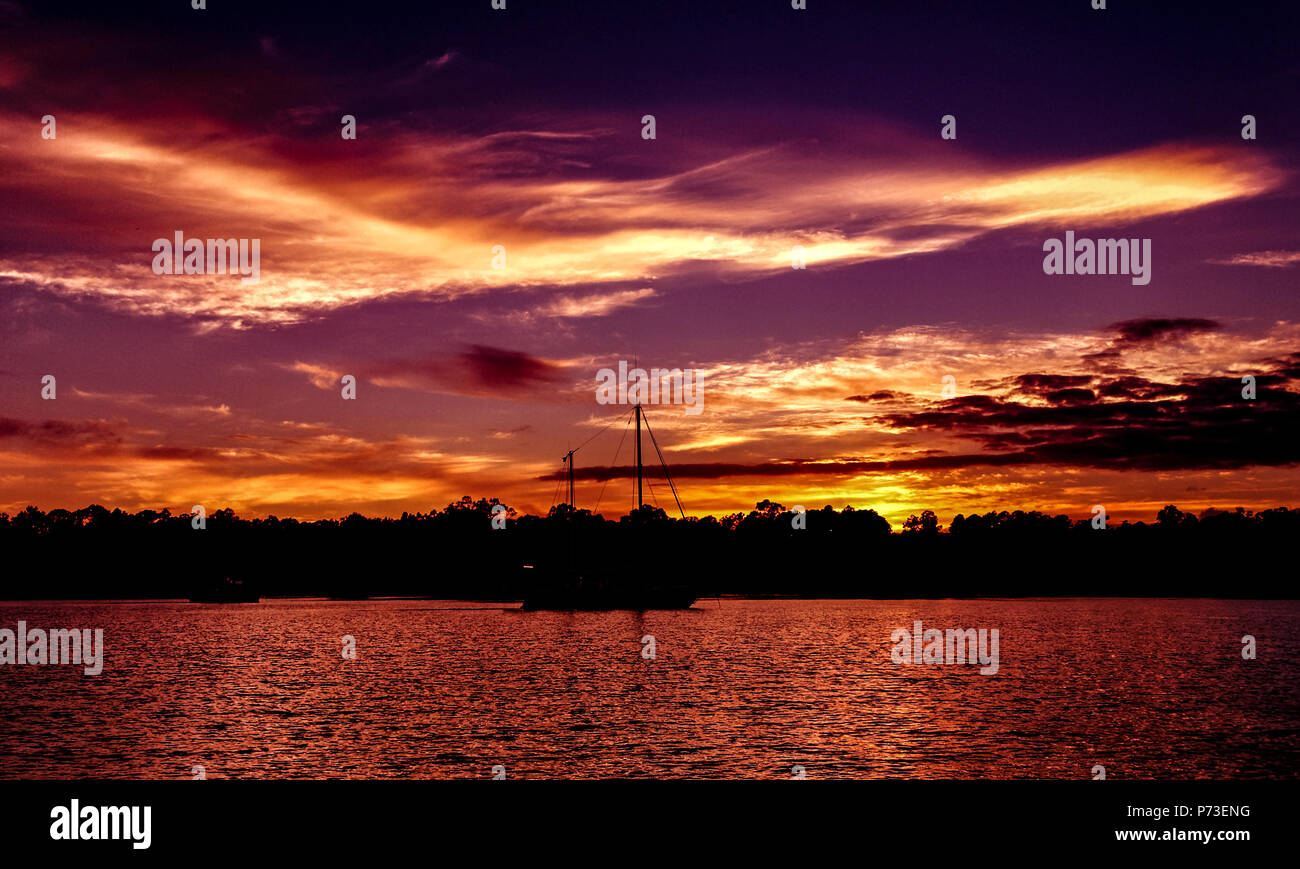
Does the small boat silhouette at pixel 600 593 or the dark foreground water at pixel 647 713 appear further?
the small boat silhouette at pixel 600 593

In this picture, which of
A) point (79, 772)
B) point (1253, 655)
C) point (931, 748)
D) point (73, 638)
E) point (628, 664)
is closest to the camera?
point (79, 772)

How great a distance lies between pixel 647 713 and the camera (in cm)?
6022

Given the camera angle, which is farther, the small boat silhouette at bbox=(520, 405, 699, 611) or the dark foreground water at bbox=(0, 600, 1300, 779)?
the small boat silhouette at bbox=(520, 405, 699, 611)

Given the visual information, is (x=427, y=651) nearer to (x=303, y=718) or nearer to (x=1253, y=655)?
(x=303, y=718)

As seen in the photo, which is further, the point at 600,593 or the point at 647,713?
the point at 600,593

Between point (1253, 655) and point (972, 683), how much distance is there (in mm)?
51733

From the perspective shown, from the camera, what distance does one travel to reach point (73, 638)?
14475 cm

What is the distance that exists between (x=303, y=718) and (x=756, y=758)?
28.9 metres

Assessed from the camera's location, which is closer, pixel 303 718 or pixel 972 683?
pixel 303 718

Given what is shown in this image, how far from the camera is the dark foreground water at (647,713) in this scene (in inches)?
1738

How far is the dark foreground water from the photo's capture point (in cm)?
4416
